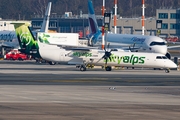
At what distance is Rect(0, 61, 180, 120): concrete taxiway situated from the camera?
3266cm

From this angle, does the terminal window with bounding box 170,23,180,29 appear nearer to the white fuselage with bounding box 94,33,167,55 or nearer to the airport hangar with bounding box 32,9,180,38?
the airport hangar with bounding box 32,9,180,38

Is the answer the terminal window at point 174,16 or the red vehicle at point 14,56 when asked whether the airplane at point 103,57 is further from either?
the terminal window at point 174,16

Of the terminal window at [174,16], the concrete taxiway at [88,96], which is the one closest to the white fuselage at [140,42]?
the concrete taxiway at [88,96]

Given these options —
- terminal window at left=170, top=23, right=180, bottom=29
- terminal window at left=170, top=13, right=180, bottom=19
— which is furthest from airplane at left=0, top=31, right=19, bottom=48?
terminal window at left=170, top=23, right=180, bottom=29

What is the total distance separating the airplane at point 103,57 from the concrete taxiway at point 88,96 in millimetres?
6515

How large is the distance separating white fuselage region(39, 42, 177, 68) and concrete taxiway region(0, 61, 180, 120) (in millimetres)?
6485

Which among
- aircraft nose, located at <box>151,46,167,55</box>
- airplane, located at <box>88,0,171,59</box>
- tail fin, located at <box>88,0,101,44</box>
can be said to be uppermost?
tail fin, located at <box>88,0,101,44</box>

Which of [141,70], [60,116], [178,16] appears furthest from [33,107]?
[178,16]

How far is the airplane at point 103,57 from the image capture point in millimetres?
69500

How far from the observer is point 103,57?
70875 millimetres

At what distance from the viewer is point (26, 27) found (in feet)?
261

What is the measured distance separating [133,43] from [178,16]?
70990 mm

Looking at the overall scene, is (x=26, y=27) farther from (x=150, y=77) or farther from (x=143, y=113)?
(x=143, y=113)

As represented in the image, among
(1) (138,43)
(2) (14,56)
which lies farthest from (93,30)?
(1) (138,43)
